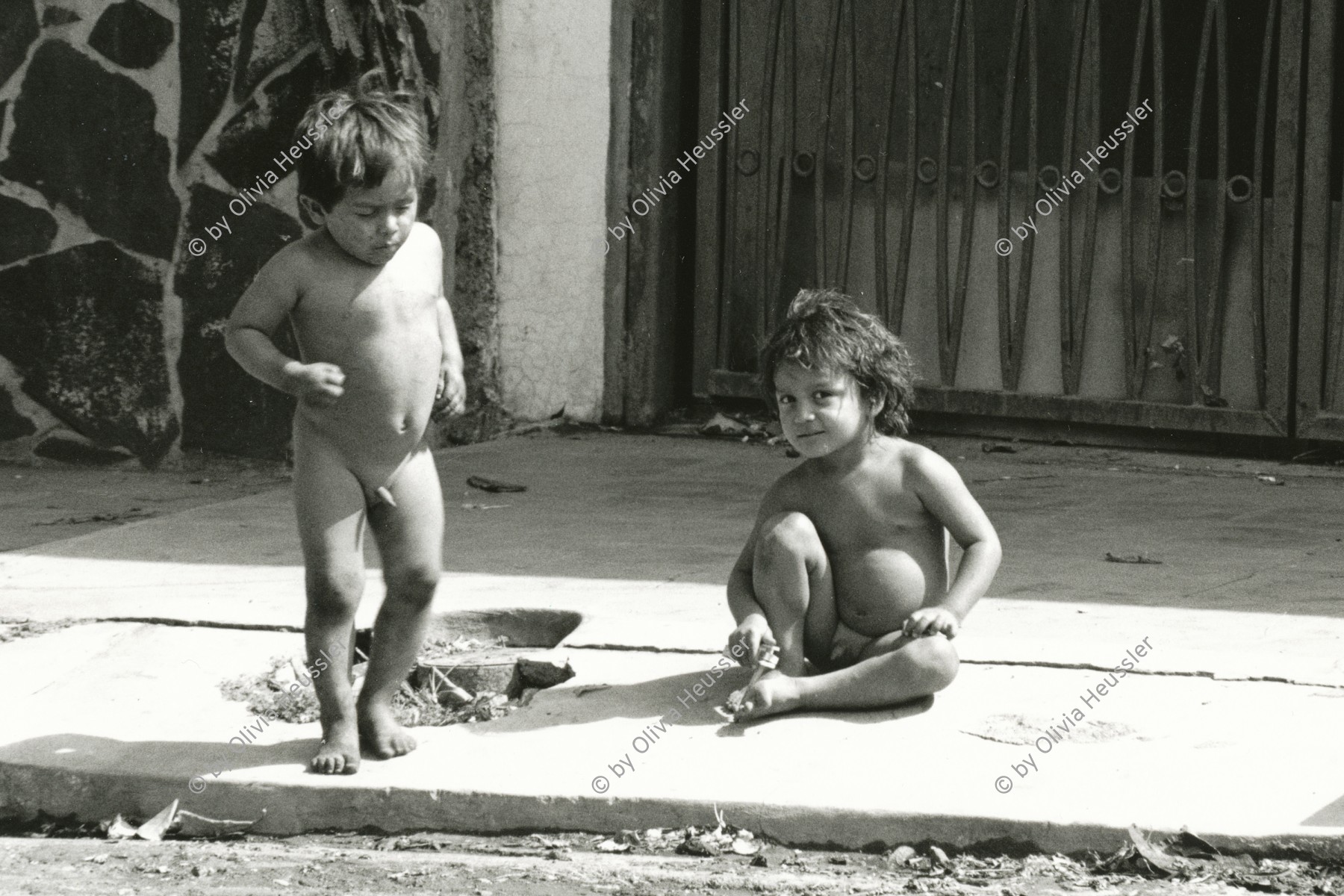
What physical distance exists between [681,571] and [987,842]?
6.22ft

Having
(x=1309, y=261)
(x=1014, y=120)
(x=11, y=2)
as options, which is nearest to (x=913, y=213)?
(x=1014, y=120)

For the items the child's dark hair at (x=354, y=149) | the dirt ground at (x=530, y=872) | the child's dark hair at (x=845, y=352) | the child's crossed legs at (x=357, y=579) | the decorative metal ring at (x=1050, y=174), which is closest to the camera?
the dirt ground at (x=530, y=872)

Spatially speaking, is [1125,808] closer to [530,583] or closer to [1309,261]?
[530,583]

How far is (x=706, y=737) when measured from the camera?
143 inches

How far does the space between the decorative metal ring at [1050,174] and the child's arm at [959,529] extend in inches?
133

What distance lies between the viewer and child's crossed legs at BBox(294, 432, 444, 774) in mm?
3549

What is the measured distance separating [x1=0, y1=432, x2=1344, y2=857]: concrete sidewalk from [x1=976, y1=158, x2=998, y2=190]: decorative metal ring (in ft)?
5.31

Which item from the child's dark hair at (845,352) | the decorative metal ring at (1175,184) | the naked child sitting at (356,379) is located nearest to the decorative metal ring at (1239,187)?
the decorative metal ring at (1175,184)

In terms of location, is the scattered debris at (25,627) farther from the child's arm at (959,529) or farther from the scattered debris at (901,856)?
the scattered debris at (901,856)

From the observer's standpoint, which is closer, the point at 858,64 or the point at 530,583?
the point at 530,583

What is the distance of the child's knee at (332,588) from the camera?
3.55 metres

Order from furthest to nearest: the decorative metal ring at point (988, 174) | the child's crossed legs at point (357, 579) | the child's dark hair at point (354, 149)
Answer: the decorative metal ring at point (988, 174) → the child's crossed legs at point (357, 579) → the child's dark hair at point (354, 149)

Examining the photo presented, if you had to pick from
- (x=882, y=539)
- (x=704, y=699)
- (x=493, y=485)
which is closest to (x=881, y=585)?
(x=882, y=539)

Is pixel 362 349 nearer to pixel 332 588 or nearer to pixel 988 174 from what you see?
pixel 332 588
